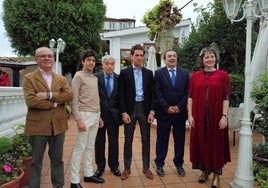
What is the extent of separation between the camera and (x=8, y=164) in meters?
3.02

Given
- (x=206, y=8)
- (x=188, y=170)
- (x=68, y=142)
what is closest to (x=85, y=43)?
(x=206, y=8)

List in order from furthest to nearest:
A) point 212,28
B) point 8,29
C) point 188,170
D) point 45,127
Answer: point 8,29 < point 212,28 < point 188,170 < point 45,127

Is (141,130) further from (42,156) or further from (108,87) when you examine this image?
(42,156)

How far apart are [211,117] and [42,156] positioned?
81.1 inches

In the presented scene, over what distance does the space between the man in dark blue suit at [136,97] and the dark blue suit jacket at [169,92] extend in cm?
10

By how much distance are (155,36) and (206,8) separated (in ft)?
10.3

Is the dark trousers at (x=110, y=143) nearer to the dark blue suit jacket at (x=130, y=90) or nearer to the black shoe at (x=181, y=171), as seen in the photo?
the dark blue suit jacket at (x=130, y=90)

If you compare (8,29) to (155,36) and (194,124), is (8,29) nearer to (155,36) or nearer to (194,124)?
(155,36)

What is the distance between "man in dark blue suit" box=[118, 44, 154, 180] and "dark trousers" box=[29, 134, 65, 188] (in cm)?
102

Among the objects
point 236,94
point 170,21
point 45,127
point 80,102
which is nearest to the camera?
point 45,127

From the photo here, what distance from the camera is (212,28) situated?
10.0 m

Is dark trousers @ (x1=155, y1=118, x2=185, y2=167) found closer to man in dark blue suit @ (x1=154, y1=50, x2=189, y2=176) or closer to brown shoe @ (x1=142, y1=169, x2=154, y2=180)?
man in dark blue suit @ (x1=154, y1=50, x2=189, y2=176)

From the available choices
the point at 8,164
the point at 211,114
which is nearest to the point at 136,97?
the point at 211,114

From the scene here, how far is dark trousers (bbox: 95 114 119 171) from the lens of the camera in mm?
3887
